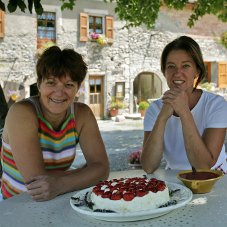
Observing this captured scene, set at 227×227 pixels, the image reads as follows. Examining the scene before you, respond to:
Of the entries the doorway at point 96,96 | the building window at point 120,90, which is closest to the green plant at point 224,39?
the building window at point 120,90

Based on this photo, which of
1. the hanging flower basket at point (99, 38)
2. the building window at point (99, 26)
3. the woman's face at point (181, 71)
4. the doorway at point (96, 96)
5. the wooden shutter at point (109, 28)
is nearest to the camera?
the woman's face at point (181, 71)

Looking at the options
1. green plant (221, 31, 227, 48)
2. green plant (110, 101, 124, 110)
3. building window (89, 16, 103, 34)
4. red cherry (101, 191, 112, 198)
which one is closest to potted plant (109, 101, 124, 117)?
green plant (110, 101, 124, 110)

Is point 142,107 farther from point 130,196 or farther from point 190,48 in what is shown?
point 130,196

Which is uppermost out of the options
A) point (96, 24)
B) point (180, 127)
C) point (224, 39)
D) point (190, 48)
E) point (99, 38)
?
point (96, 24)

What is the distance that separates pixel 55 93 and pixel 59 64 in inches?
5.9

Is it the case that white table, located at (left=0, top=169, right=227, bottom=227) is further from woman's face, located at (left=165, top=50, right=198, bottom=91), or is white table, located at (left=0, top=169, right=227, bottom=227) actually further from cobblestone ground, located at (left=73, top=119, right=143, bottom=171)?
cobblestone ground, located at (left=73, top=119, right=143, bottom=171)

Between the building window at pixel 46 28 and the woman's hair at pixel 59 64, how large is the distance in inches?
474

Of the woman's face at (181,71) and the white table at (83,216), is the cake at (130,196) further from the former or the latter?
the woman's face at (181,71)

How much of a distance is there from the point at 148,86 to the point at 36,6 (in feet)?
47.6

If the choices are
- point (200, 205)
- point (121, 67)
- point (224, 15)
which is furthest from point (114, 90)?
point (200, 205)

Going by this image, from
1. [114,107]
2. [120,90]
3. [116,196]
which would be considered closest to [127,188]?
[116,196]

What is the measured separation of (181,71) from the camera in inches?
84.2

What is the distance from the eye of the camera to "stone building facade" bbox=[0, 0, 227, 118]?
43.6ft

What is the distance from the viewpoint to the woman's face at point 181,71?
7.00ft
